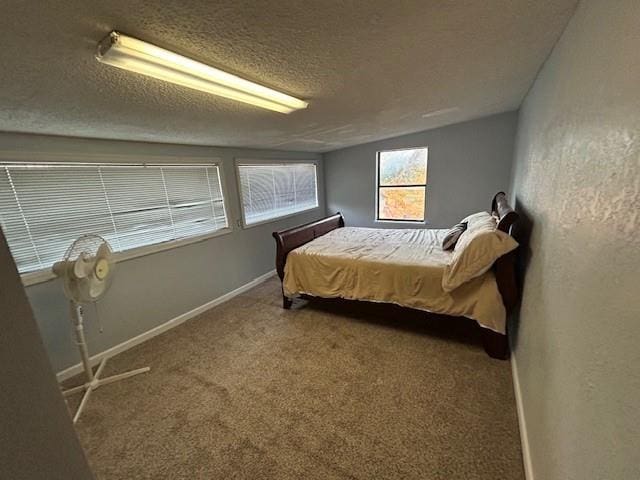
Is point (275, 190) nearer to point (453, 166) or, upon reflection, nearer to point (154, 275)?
point (154, 275)

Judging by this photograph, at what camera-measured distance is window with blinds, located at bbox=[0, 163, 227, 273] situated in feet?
6.38

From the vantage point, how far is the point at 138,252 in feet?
8.57

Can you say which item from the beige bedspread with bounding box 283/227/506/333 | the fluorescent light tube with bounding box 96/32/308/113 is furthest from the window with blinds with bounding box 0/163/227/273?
the fluorescent light tube with bounding box 96/32/308/113

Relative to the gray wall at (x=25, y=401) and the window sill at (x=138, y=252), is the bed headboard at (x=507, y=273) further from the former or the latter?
the window sill at (x=138, y=252)

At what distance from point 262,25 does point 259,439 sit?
2.15 meters

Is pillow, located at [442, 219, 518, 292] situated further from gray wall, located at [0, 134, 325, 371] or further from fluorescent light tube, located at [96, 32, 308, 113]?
gray wall, located at [0, 134, 325, 371]

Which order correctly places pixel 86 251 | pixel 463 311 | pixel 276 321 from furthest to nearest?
pixel 276 321 < pixel 463 311 < pixel 86 251

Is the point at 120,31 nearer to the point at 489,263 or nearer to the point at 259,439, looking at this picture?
the point at 259,439

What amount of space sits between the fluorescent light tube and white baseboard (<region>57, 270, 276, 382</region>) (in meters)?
2.41

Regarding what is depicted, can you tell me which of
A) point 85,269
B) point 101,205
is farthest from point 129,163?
point 85,269

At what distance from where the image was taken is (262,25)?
1094mm

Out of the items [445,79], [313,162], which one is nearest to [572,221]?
[445,79]

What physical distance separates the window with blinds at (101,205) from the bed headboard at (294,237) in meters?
0.97

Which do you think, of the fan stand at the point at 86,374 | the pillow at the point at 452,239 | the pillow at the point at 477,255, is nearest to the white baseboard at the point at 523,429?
the pillow at the point at 477,255
